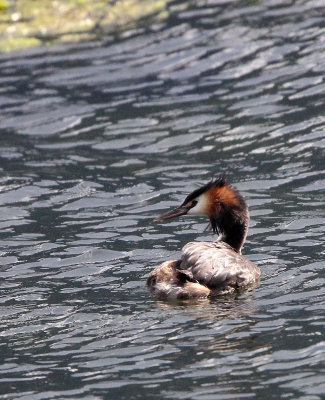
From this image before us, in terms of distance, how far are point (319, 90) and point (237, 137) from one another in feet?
5.49

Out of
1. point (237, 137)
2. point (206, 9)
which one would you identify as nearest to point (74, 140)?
point (237, 137)

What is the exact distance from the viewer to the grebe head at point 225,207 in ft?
31.5

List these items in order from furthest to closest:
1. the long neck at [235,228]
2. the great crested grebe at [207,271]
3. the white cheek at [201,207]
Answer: the white cheek at [201,207]
the long neck at [235,228]
the great crested grebe at [207,271]

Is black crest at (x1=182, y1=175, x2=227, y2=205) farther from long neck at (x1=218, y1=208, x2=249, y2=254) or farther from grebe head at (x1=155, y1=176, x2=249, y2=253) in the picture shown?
long neck at (x1=218, y1=208, x2=249, y2=254)

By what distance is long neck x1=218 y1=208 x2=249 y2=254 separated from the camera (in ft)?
31.4

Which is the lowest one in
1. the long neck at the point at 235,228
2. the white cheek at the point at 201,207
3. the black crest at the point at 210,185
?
the long neck at the point at 235,228

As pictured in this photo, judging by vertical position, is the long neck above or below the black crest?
below

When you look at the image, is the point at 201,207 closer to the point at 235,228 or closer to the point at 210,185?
the point at 210,185

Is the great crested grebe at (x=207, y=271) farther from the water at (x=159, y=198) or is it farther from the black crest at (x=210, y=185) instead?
the water at (x=159, y=198)

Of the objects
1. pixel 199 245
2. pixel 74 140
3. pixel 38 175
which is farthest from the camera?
pixel 74 140

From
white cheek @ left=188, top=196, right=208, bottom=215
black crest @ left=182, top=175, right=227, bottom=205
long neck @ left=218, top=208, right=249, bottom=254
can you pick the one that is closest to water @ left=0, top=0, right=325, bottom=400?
long neck @ left=218, top=208, right=249, bottom=254

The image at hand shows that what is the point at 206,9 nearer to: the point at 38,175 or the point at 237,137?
the point at 237,137

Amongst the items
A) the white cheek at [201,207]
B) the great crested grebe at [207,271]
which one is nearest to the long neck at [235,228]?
the great crested grebe at [207,271]

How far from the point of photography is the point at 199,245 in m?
8.98
